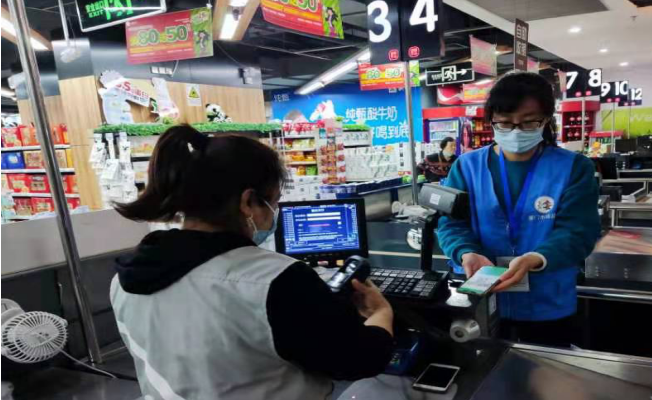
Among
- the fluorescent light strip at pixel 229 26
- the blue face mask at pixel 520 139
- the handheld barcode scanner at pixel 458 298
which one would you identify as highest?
the fluorescent light strip at pixel 229 26

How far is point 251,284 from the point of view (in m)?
0.83

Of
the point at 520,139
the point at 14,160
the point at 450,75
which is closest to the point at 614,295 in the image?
the point at 520,139

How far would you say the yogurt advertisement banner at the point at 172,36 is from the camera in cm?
571

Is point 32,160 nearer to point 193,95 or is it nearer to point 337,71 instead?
point 193,95

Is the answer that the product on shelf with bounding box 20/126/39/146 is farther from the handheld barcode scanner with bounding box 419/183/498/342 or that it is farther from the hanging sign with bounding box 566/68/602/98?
the hanging sign with bounding box 566/68/602/98

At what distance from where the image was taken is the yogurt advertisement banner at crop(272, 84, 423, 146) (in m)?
17.5

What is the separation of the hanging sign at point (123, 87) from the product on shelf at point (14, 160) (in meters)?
2.38

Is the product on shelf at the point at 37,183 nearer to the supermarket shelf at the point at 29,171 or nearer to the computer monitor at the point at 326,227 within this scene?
the supermarket shelf at the point at 29,171

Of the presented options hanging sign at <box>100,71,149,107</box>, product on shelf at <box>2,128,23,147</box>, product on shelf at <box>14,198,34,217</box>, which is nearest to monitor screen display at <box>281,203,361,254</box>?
hanging sign at <box>100,71,149,107</box>

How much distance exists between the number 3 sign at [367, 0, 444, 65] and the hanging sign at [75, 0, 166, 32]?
1.66 m

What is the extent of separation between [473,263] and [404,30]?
227 cm

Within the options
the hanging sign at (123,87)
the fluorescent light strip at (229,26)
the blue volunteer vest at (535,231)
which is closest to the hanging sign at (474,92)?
the fluorescent light strip at (229,26)

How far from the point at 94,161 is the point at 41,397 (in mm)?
4970

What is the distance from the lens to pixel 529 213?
159cm
